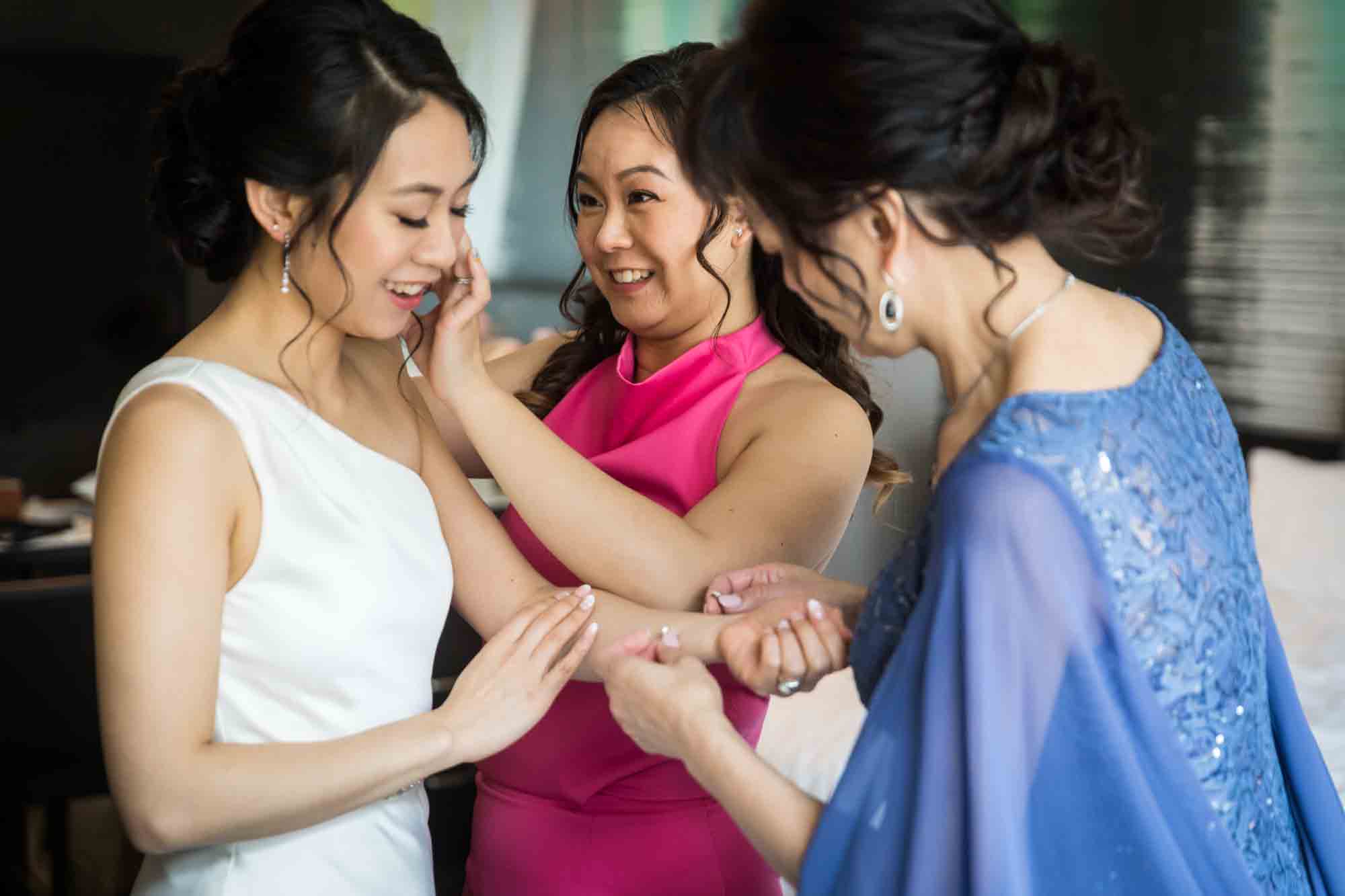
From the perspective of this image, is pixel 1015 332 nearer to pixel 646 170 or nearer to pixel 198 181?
pixel 646 170

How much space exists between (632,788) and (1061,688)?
2.51 feet

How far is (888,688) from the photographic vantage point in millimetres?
1075

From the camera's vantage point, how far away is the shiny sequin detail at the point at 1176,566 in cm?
104

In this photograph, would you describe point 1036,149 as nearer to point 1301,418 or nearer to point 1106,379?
point 1106,379

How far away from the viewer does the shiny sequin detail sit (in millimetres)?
1039

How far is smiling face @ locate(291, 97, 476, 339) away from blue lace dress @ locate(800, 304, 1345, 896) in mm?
631

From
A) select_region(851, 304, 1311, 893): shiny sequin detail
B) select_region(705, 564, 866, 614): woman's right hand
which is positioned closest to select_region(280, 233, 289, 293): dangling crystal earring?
select_region(705, 564, 866, 614): woman's right hand

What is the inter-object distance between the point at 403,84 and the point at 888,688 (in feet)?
2.56

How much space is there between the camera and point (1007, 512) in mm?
1006

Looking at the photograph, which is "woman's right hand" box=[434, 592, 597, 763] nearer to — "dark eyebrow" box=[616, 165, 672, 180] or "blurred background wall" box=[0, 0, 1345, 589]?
"dark eyebrow" box=[616, 165, 672, 180]

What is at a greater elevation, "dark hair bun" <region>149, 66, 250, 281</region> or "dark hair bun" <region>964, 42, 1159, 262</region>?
"dark hair bun" <region>964, 42, 1159, 262</region>

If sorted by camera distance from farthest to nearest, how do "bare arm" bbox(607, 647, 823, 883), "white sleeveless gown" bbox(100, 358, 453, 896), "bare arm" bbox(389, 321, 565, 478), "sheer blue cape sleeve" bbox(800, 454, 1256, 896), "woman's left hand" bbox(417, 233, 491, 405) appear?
"bare arm" bbox(389, 321, 565, 478), "woman's left hand" bbox(417, 233, 491, 405), "white sleeveless gown" bbox(100, 358, 453, 896), "bare arm" bbox(607, 647, 823, 883), "sheer blue cape sleeve" bbox(800, 454, 1256, 896)

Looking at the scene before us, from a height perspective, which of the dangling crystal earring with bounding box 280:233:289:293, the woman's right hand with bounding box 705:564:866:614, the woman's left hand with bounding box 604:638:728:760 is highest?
the dangling crystal earring with bounding box 280:233:289:293

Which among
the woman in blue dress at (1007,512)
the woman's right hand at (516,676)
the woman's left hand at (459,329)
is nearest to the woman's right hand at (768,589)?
the woman's right hand at (516,676)
